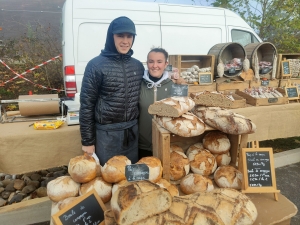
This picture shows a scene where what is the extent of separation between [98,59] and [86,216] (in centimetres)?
114

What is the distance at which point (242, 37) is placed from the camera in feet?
17.0

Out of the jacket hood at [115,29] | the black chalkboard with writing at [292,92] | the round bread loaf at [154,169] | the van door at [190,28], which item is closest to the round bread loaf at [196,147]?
the round bread loaf at [154,169]

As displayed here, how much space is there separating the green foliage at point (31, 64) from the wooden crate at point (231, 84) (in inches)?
189

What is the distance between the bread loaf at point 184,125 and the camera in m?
1.51

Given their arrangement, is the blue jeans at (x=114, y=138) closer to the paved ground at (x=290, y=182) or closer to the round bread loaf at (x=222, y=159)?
the round bread loaf at (x=222, y=159)

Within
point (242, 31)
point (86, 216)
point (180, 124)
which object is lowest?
point (86, 216)

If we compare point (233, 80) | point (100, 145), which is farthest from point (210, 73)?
point (100, 145)

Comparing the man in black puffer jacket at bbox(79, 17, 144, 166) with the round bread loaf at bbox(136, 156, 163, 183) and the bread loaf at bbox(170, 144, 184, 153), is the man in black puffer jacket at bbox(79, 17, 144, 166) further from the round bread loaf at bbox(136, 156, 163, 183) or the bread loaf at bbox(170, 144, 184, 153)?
the round bread loaf at bbox(136, 156, 163, 183)

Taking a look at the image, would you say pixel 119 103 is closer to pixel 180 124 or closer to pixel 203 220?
pixel 180 124

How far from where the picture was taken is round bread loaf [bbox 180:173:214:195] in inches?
61.4

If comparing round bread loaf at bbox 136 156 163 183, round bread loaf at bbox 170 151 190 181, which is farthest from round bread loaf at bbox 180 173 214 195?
round bread loaf at bbox 136 156 163 183

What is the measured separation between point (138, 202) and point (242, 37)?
5.14m

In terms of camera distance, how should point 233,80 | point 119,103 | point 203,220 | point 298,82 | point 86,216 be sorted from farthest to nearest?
1. point 298,82
2. point 233,80
3. point 119,103
4. point 86,216
5. point 203,220

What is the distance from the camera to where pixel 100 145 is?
1.94m
